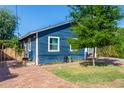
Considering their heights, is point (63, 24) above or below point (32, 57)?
above

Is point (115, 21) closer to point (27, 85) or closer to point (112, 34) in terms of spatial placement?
point (112, 34)

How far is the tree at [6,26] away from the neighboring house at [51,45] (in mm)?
6415

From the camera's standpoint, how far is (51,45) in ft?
70.6

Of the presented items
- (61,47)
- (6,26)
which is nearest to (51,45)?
(61,47)

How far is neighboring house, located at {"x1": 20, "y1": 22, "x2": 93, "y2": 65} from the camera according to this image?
68.8 feet

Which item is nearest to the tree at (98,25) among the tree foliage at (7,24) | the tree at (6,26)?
the tree at (6,26)

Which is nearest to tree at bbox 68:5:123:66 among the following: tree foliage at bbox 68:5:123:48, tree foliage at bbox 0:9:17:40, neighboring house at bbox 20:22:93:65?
tree foliage at bbox 68:5:123:48

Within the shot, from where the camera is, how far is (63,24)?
2212 centimetres

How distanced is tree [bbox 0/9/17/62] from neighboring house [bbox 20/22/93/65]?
6.42m

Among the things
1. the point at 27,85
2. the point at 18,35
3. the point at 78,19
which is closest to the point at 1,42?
the point at 18,35

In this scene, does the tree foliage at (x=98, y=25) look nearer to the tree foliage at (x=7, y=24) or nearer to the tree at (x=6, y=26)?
the tree at (x=6, y=26)

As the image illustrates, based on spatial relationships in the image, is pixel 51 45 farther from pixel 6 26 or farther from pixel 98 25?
pixel 6 26

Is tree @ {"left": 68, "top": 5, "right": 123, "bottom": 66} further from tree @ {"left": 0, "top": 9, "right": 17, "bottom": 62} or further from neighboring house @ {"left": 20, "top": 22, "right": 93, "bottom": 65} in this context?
tree @ {"left": 0, "top": 9, "right": 17, "bottom": 62}
